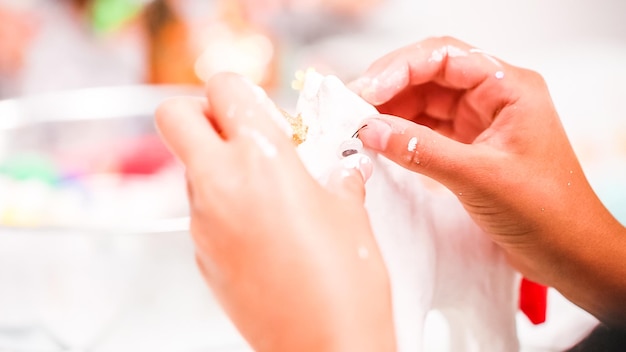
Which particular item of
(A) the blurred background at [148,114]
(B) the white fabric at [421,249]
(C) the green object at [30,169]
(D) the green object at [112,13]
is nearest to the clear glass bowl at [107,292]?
(A) the blurred background at [148,114]

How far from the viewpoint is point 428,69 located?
2.00 feet

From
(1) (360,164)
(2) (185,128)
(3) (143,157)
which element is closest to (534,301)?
(1) (360,164)

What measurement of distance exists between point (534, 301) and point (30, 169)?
79 cm

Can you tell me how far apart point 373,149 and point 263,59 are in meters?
0.90

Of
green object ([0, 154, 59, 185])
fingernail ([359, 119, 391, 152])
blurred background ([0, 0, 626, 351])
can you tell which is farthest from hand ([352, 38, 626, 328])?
green object ([0, 154, 59, 185])

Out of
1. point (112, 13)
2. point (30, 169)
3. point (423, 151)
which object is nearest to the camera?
point (423, 151)

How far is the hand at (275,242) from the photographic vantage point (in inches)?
13.4

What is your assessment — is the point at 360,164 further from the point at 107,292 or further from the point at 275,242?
the point at 107,292

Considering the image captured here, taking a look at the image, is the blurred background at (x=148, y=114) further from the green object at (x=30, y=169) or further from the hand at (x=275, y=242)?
the hand at (x=275, y=242)

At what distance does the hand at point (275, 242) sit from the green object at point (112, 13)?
1.08m

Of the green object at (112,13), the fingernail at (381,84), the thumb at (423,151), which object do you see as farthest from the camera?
the green object at (112,13)

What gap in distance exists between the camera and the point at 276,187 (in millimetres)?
345

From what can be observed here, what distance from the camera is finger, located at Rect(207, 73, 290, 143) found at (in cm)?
36

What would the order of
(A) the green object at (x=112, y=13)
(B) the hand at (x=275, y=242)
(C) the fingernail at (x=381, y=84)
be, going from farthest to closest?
(A) the green object at (x=112, y=13)
(C) the fingernail at (x=381, y=84)
(B) the hand at (x=275, y=242)
